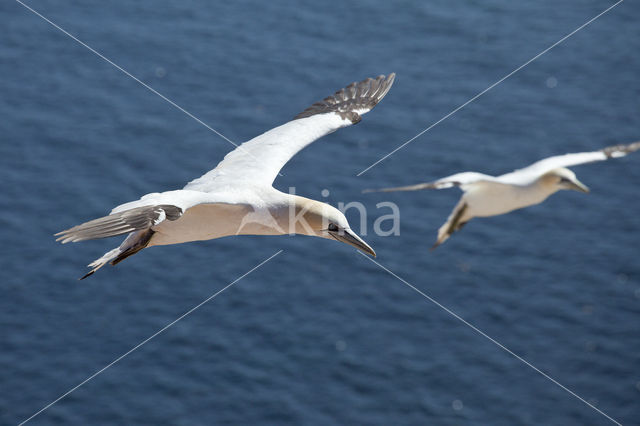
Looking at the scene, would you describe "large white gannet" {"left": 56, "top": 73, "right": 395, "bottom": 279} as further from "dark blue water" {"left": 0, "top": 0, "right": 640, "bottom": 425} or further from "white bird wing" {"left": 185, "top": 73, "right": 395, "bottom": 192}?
"dark blue water" {"left": 0, "top": 0, "right": 640, "bottom": 425}

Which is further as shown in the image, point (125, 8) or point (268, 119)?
point (125, 8)

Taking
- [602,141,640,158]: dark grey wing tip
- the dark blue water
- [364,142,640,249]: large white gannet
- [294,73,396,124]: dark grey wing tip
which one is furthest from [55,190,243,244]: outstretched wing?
the dark blue water

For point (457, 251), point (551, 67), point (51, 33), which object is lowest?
point (457, 251)

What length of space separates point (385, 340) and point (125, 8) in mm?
26251

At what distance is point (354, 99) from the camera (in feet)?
69.2

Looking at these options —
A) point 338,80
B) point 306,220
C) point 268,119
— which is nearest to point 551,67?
point 338,80

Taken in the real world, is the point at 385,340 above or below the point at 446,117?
below

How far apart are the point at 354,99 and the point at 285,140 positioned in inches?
91.2

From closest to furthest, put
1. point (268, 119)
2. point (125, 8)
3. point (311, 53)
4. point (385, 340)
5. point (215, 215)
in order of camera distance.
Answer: point (215, 215)
point (385, 340)
point (268, 119)
point (311, 53)
point (125, 8)

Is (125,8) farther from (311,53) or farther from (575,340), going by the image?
(575,340)

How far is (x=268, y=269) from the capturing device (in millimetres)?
54781

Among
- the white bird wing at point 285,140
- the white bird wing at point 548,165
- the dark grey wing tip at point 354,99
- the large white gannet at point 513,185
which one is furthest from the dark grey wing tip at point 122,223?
the dark grey wing tip at point 354,99

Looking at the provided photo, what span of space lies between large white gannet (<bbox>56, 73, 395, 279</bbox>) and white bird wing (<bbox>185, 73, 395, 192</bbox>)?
0.02m

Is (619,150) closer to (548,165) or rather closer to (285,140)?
(548,165)
